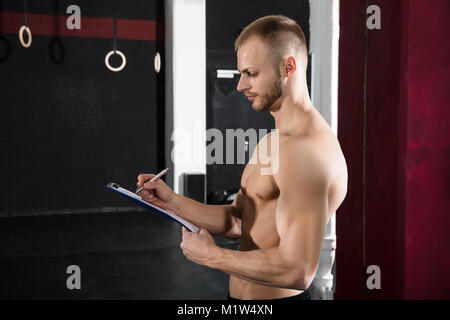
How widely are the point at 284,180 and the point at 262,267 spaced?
0.18 metres

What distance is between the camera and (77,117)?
6.64 meters

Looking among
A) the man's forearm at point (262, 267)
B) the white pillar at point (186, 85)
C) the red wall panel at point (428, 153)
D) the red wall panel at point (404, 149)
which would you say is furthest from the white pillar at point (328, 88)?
the white pillar at point (186, 85)

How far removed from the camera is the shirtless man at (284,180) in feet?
2.86

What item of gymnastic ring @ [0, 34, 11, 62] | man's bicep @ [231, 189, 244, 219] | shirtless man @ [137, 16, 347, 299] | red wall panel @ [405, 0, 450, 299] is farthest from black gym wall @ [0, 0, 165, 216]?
shirtless man @ [137, 16, 347, 299]

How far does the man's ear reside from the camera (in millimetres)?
921

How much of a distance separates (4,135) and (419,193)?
19.3 ft

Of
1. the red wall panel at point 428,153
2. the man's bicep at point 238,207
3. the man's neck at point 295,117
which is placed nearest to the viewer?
the man's neck at point 295,117

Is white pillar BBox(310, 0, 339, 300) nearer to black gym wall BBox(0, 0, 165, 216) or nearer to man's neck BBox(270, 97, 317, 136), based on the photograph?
man's neck BBox(270, 97, 317, 136)

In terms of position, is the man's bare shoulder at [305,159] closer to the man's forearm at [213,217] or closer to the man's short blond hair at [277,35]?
the man's short blond hair at [277,35]

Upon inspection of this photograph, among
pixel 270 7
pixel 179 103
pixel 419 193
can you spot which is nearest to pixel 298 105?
pixel 419 193

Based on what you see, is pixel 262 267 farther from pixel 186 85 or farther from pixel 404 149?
pixel 186 85

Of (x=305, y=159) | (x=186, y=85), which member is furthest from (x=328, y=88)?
(x=186, y=85)

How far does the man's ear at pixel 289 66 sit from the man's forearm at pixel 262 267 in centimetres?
35

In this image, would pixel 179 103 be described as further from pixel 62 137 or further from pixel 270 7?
pixel 270 7
